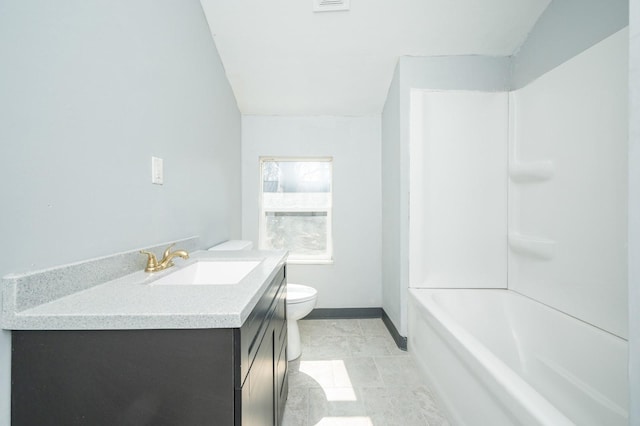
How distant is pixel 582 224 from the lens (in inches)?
61.9

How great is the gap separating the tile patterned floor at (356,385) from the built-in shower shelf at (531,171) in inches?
62.3

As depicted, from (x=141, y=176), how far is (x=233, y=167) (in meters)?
1.43

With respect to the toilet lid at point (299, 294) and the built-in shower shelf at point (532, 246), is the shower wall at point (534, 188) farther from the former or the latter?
the toilet lid at point (299, 294)

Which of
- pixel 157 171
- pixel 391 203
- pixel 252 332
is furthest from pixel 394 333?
pixel 157 171

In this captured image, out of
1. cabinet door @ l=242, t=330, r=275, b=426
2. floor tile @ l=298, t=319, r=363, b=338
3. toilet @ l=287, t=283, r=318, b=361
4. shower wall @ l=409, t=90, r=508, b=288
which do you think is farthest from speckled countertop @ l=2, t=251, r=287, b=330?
floor tile @ l=298, t=319, r=363, b=338

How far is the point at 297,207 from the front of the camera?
302 centimetres

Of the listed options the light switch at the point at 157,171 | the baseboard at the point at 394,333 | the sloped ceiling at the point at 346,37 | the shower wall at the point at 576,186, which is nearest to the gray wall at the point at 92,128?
the light switch at the point at 157,171

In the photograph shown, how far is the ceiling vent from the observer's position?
1873 mm

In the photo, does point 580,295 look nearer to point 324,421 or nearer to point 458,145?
point 458,145

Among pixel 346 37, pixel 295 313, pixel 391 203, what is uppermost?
pixel 346 37

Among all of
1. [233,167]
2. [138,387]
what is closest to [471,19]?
[233,167]

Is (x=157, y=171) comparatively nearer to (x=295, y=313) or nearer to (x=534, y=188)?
(x=295, y=313)

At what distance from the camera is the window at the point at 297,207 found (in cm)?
301

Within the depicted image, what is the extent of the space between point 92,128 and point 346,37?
6.05ft
